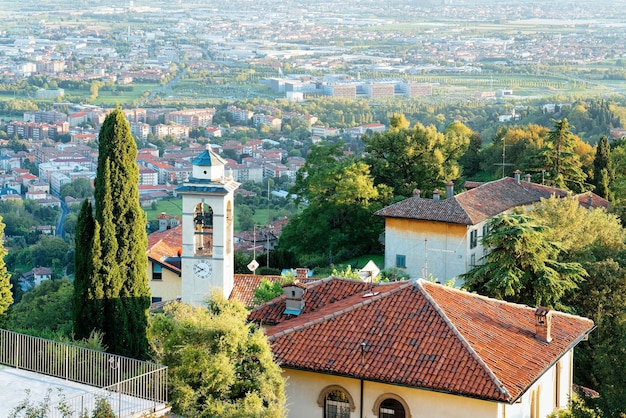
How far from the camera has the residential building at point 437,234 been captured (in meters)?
30.8

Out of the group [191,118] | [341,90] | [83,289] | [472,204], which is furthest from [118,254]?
[341,90]

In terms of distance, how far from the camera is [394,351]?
1516 centimetres

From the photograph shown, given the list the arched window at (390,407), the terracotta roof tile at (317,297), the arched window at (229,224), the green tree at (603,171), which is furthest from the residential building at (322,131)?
the arched window at (390,407)

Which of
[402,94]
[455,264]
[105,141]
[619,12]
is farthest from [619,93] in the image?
[105,141]

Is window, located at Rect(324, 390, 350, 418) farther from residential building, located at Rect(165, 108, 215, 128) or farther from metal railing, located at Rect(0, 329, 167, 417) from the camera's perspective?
residential building, located at Rect(165, 108, 215, 128)

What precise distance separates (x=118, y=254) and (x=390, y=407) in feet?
16.5

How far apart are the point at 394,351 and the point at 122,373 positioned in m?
3.60

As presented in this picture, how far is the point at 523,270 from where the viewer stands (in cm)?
2347

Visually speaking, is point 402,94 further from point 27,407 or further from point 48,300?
point 27,407

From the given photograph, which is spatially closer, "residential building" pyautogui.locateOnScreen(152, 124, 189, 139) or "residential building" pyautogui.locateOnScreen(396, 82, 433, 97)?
"residential building" pyautogui.locateOnScreen(152, 124, 189, 139)

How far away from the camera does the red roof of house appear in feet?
102

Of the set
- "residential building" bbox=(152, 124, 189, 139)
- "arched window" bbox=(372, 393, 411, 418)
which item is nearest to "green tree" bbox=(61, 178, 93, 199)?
"residential building" bbox=(152, 124, 189, 139)

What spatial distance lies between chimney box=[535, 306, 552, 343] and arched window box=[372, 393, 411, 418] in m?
2.72

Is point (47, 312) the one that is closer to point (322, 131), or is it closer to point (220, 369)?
point (220, 369)
